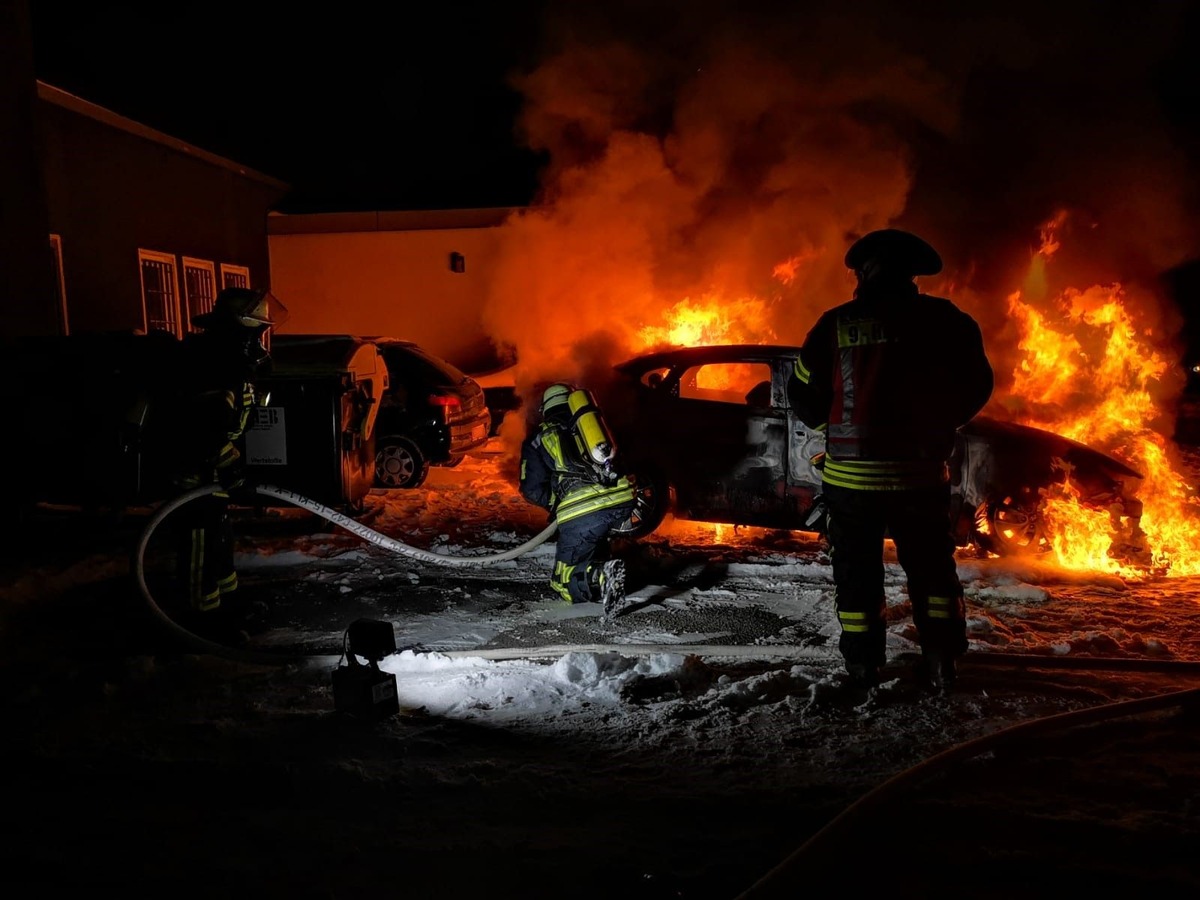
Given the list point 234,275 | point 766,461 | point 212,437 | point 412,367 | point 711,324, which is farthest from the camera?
point 234,275

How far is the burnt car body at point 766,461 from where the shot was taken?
6574mm

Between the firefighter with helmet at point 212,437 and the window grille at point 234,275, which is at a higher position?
the window grille at point 234,275

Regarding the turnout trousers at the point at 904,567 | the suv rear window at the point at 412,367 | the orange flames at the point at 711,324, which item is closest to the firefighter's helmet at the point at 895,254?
the turnout trousers at the point at 904,567

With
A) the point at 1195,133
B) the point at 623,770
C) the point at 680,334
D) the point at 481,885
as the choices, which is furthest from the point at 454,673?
the point at 1195,133

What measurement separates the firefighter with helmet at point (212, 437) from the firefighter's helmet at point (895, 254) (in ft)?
11.2

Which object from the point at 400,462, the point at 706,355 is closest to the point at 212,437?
the point at 706,355

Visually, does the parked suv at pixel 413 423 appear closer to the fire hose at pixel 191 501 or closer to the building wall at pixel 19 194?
the building wall at pixel 19 194

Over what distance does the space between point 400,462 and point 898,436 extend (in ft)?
22.3

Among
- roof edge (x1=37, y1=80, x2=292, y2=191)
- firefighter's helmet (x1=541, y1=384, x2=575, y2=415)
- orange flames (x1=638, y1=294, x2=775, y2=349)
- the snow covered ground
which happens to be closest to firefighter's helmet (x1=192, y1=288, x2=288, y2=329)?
the snow covered ground

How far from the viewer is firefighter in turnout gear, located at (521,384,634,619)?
548 cm

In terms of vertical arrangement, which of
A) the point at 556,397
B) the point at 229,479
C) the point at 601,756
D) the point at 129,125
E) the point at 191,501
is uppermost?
the point at 129,125

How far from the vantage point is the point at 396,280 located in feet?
60.1

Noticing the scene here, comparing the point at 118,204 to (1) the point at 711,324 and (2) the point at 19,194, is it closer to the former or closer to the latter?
(2) the point at 19,194

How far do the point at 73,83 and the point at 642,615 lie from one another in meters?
9.96
